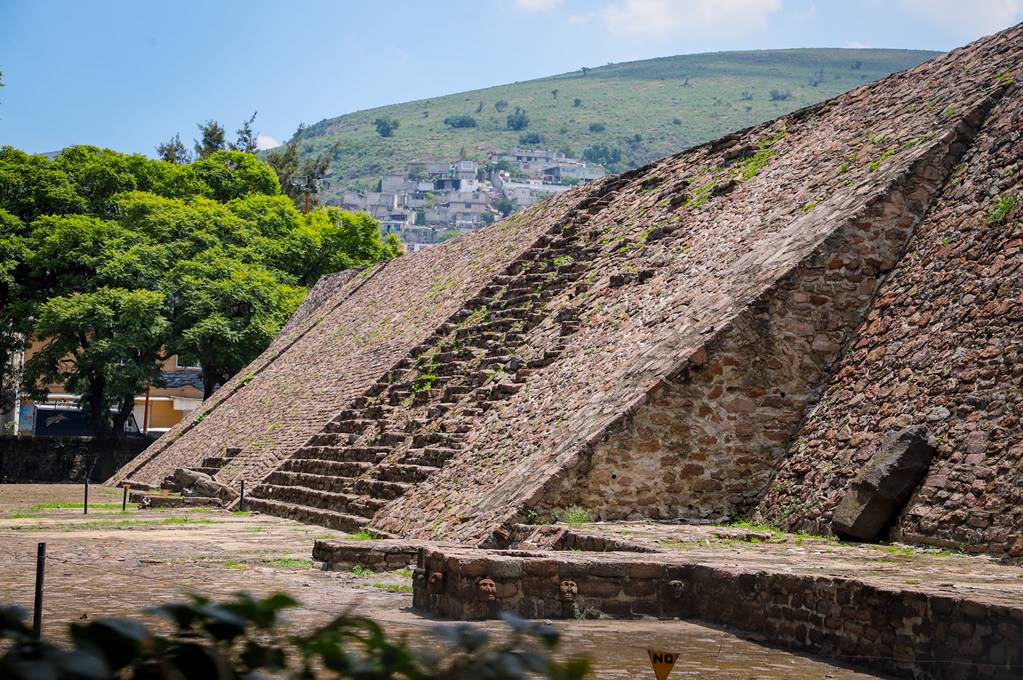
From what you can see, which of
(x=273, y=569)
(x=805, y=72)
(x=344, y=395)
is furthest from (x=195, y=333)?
(x=805, y=72)

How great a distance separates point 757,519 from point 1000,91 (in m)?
5.12

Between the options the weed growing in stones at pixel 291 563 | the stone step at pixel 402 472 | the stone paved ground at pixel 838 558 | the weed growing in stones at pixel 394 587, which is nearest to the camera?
the stone paved ground at pixel 838 558

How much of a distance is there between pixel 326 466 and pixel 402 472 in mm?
3069

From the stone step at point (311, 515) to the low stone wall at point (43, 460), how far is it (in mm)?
16851

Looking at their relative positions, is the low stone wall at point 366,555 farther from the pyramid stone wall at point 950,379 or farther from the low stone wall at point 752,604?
the pyramid stone wall at point 950,379

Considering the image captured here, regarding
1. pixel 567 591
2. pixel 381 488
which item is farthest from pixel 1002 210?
pixel 381 488

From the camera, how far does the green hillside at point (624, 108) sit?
135 meters

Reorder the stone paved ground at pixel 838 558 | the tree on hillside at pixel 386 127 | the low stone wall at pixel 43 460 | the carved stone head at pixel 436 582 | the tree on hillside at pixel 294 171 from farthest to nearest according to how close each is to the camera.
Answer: the tree on hillside at pixel 386 127 < the tree on hillside at pixel 294 171 < the low stone wall at pixel 43 460 < the carved stone head at pixel 436 582 < the stone paved ground at pixel 838 558

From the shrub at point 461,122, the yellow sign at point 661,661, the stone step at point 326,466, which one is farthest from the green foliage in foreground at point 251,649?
the shrub at point 461,122

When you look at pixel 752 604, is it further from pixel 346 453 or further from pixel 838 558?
pixel 346 453

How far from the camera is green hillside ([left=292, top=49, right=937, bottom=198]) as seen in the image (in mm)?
134625

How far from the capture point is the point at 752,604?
742cm

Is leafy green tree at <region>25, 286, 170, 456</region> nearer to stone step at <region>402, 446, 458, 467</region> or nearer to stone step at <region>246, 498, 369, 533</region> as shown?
stone step at <region>246, 498, 369, 533</region>

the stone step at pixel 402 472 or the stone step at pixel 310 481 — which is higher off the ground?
the stone step at pixel 402 472
